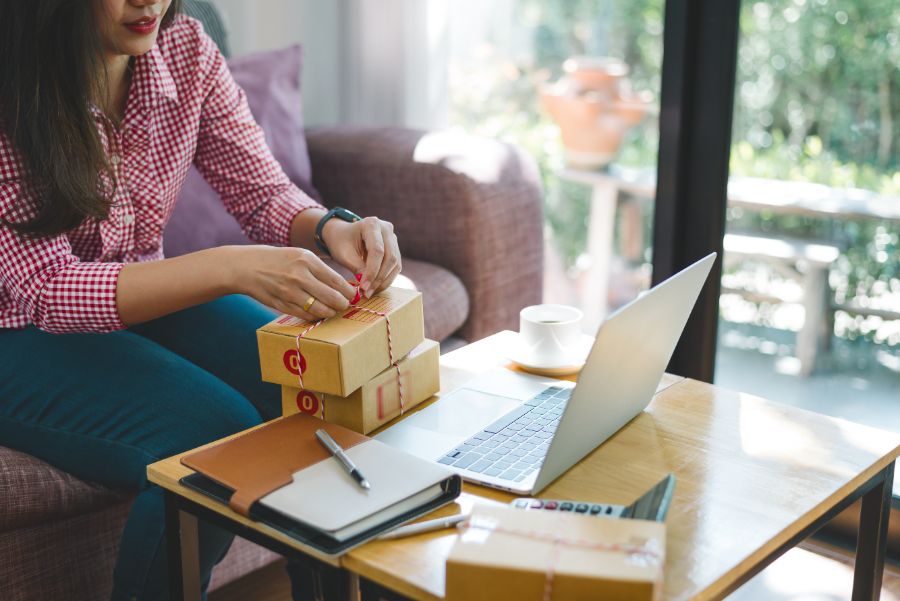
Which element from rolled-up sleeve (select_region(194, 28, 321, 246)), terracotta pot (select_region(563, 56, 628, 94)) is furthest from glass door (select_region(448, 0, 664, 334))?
rolled-up sleeve (select_region(194, 28, 321, 246))

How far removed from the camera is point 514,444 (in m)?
1.01

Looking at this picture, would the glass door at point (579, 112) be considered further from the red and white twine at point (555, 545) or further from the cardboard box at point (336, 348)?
the red and white twine at point (555, 545)

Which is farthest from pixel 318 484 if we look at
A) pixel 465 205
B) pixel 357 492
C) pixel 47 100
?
pixel 465 205

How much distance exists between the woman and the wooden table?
0.19 meters

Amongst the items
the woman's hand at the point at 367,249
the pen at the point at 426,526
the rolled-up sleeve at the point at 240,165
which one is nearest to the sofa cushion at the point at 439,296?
the rolled-up sleeve at the point at 240,165

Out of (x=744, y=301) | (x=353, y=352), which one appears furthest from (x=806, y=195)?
(x=353, y=352)

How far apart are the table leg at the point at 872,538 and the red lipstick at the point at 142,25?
0.97 meters

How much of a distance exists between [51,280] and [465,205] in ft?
2.84

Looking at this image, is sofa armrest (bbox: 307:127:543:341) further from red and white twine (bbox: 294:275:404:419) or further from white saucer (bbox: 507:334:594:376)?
red and white twine (bbox: 294:275:404:419)

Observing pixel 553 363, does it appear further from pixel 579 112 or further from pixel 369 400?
pixel 579 112

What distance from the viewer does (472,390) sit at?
1162mm

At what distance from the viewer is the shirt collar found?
4.35ft

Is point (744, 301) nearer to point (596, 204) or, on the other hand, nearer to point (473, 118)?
point (596, 204)

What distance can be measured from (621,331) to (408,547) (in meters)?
0.27
